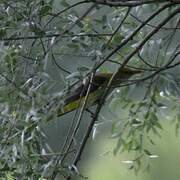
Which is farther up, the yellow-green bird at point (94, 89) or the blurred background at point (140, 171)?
the yellow-green bird at point (94, 89)

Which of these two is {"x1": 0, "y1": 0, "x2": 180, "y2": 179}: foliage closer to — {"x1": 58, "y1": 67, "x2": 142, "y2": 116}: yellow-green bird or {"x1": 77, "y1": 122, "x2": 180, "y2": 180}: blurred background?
{"x1": 58, "y1": 67, "x2": 142, "y2": 116}: yellow-green bird

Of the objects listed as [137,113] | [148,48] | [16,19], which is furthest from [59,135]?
[16,19]

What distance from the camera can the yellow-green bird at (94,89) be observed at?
4.41ft

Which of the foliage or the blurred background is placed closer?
the foliage

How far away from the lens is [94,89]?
143cm

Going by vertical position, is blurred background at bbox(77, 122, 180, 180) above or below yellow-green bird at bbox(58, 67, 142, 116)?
below

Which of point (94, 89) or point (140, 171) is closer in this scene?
point (94, 89)

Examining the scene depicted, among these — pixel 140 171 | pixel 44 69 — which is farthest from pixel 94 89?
pixel 140 171

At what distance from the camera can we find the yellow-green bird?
1344mm

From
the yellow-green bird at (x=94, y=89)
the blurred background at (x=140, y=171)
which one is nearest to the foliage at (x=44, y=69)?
the yellow-green bird at (x=94, y=89)

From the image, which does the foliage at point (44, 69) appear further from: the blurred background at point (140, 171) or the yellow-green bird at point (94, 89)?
the blurred background at point (140, 171)

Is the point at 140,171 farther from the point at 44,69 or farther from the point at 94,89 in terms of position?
the point at 44,69

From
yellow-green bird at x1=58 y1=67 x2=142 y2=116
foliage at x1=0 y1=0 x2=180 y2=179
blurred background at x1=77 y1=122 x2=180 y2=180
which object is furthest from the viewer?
blurred background at x1=77 y1=122 x2=180 y2=180

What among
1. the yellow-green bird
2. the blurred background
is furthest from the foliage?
the blurred background
